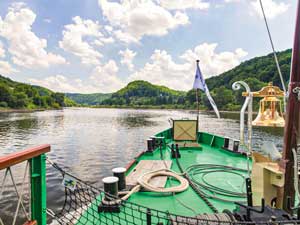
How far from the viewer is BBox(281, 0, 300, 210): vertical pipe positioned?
2023 millimetres

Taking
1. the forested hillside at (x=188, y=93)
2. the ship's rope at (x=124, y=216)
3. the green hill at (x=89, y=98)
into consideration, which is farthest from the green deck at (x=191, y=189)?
the green hill at (x=89, y=98)

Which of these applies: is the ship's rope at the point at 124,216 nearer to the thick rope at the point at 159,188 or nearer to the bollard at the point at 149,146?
the thick rope at the point at 159,188

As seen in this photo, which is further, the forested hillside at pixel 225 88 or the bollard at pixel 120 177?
the forested hillside at pixel 225 88

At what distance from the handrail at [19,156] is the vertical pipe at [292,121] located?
2174 mm

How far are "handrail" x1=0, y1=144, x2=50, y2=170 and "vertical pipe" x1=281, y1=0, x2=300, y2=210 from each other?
2.17 meters

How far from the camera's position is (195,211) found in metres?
3.21

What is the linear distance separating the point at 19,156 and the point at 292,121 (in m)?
2.28

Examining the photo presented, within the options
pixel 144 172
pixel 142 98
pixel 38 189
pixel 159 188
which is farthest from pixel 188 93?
pixel 38 189

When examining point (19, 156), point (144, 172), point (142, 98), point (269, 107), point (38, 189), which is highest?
point (142, 98)

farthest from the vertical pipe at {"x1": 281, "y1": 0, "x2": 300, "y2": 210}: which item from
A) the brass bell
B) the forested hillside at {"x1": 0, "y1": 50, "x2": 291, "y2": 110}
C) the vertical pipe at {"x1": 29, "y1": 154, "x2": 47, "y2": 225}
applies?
the forested hillside at {"x1": 0, "y1": 50, "x2": 291, "y2": 110}

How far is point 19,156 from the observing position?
4.77 ft

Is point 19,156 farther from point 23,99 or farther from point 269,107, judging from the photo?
point 23,99

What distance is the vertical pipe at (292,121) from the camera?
2023mm

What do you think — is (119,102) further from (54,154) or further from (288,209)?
(288,209)
